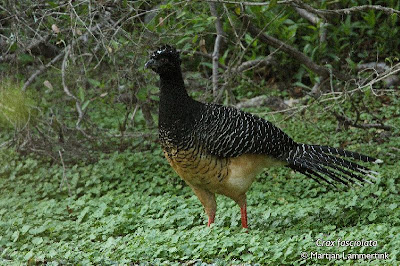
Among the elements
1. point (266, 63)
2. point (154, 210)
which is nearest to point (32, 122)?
point (154, 210)

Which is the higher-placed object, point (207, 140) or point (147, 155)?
point (207, 140)

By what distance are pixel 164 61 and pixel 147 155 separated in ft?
10.6

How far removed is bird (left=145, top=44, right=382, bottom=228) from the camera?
5.96 m

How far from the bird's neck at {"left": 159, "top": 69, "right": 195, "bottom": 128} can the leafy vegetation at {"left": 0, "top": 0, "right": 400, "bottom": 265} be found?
1.04 meters

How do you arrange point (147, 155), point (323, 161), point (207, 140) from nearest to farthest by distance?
point (207, 140)
point (323, 161)
point (147, 155)

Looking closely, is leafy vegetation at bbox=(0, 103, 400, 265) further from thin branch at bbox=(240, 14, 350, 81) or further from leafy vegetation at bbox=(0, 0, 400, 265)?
thin branch at bbox=(240, 14, 350, 81)

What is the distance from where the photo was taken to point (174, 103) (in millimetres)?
6059

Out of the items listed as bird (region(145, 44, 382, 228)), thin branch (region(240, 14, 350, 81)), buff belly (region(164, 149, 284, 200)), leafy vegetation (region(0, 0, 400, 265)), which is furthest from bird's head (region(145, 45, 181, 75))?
thin branch (region(240, 14, 350, 81))

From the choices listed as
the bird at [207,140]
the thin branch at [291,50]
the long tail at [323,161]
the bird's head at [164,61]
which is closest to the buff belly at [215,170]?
the bird at [207,140]

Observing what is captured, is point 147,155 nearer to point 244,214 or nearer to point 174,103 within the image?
point 244,214

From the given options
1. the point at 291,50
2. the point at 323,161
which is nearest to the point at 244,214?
the point at 323,161

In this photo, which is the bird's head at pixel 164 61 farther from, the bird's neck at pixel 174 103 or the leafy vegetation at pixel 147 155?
the leafy vegetation at pixel 147 155

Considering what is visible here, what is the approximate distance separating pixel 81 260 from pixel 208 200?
5.48 ft

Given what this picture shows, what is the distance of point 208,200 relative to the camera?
6.39 meters
